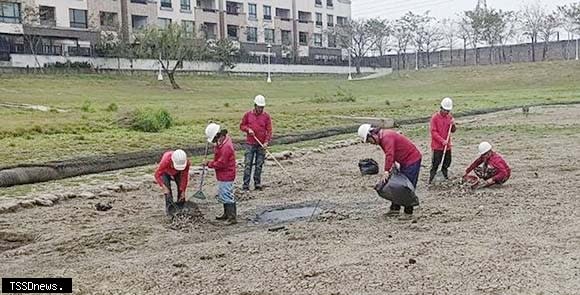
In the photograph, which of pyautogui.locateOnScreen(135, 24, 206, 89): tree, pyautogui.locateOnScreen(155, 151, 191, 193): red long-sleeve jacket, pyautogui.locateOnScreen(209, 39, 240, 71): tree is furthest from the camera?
pyautogui.locateOnScreen(209, 39, 240, 71): tree

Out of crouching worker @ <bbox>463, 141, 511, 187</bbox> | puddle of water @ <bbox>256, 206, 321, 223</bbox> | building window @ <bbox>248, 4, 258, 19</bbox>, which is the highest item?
building window @ <bbox>248, 4, 258, 19</bbox>

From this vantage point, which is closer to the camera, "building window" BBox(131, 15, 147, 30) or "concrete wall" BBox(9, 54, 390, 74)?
"concrete wall" BBox(9, 54, 390, 74)

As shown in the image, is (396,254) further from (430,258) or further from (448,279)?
(448,279)

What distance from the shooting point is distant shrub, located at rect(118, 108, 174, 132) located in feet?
72.1

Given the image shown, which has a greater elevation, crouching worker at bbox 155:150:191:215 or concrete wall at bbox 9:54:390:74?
concrete wall at bbox 9:54:390:74

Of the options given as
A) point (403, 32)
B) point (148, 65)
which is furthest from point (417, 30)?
point (148, 65)

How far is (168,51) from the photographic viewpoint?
53.6 meters

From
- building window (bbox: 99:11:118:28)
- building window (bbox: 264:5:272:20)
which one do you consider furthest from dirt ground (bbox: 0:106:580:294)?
building window (bbox: 264:5:272:20)

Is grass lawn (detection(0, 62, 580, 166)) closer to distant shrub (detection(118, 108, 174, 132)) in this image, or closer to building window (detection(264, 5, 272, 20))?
distant shrub (detection(118, 108, 174, 132))

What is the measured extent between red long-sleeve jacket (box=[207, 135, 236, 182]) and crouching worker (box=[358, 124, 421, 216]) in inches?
71.2

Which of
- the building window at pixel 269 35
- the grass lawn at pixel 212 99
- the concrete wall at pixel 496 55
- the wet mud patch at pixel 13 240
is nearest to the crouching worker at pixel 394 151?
the wet mud patch at pixel 13 240

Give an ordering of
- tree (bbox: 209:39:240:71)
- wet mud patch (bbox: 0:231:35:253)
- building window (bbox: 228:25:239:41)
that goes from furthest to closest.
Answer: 1. building window (bbox: 228:25:239:41)
2. tree (bbox: 209:39:240:71)
3. wet mud patch (bbox: 0:231:35:253)

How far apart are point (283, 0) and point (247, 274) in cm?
7890

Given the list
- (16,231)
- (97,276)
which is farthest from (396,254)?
(16,231)
